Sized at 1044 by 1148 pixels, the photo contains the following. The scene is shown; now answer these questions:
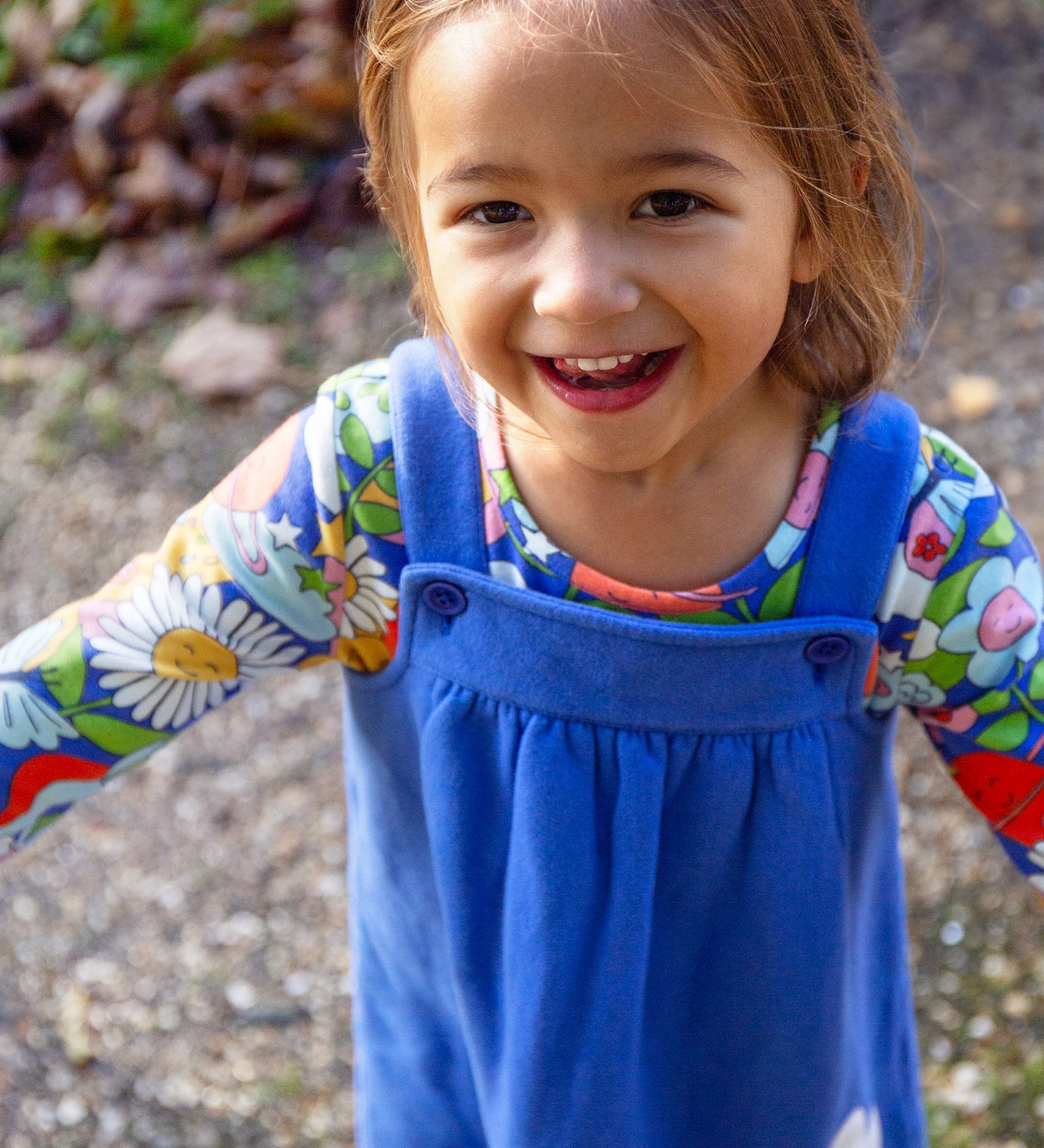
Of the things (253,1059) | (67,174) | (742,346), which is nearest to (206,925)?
(253,1059)

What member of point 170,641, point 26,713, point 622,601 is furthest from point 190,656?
point 622,601

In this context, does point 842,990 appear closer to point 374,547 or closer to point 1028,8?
point 374,547

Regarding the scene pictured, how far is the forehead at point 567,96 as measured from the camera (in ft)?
2.52

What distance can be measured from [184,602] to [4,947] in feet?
4.01

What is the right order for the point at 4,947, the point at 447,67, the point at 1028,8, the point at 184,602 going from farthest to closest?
the point at 1028,8 → the point at 4,947 → the point at 184,602 → the point at 447,67

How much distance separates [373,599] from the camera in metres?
1.03

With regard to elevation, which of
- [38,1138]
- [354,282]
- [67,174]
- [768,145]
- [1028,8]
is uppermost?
[1028,8]

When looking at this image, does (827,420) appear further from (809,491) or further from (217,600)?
(217,600)

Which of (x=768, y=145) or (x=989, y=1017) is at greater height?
(x=768, y=145)

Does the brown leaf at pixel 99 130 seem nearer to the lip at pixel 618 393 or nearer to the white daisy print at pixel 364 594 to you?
the white daisy print at pixel 364 594

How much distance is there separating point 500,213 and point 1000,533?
1.45 ft

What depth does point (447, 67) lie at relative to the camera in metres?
0.82

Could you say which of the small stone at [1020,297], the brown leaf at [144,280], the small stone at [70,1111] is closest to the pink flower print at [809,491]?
the small stone at [70,1111]

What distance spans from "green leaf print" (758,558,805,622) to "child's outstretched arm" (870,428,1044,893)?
0.22 ft
